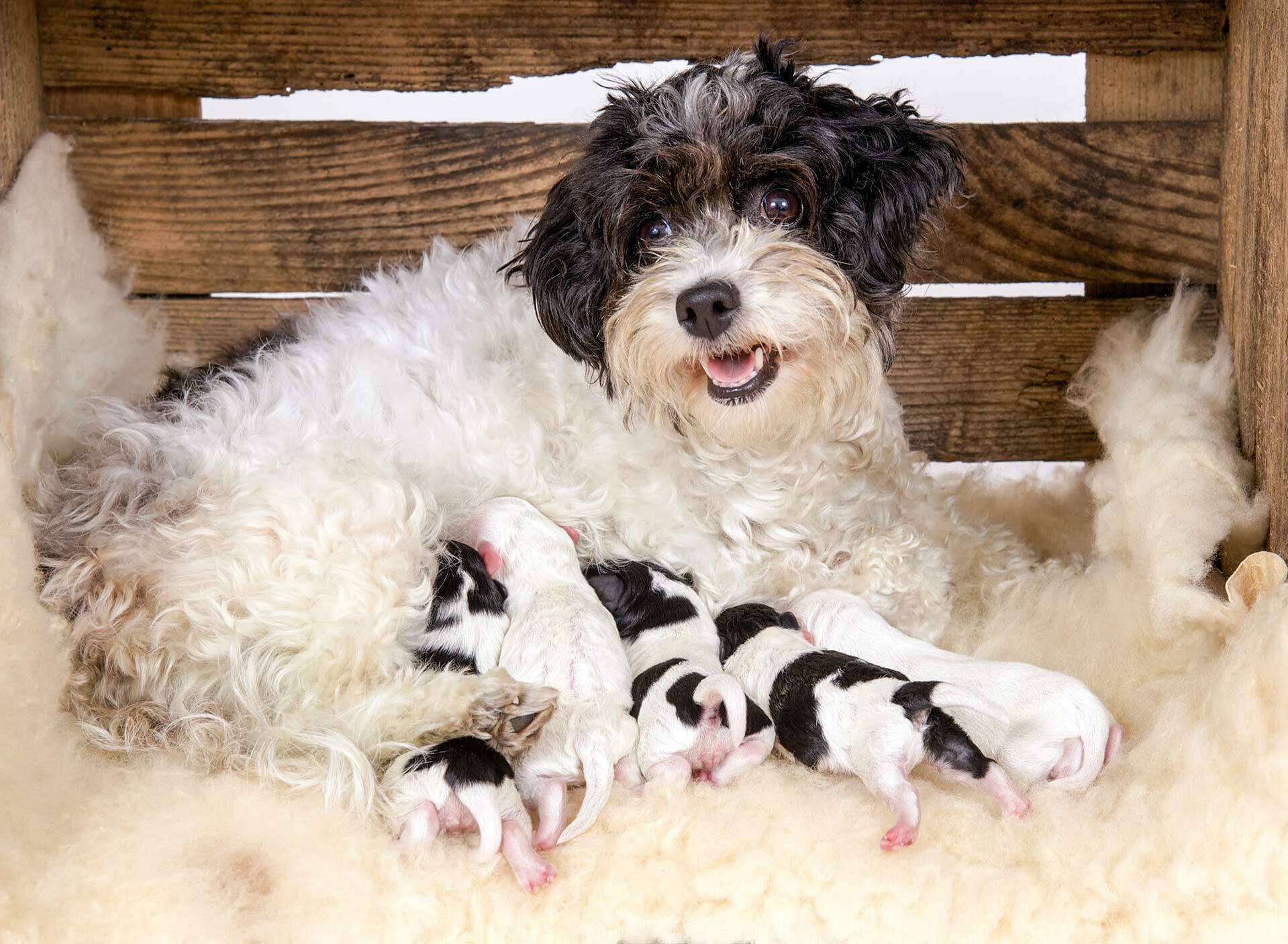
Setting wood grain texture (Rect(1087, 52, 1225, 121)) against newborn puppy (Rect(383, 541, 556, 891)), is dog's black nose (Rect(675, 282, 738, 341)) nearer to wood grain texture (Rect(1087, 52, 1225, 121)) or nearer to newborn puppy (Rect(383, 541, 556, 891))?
newborn puppy (Rect(383, 541, 556, 891))

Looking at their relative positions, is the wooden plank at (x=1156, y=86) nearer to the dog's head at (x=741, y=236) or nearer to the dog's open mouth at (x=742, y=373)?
the dog's head at (x=741, y=236)

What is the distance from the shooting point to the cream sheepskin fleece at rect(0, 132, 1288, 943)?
5.18 ft

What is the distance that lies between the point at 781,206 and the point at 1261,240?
870 millimetres

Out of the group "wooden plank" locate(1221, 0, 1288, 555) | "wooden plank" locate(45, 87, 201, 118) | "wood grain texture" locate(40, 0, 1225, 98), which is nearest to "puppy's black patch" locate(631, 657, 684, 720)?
"wooden plank" locate(1221, 0, 1288, 555)

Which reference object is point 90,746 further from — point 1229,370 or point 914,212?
point 1229,370

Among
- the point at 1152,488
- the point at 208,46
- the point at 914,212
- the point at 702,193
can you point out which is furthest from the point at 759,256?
the point at 208,46

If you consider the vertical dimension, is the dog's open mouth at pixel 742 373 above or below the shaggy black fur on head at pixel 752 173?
below

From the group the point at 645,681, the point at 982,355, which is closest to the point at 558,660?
the point at 645,681

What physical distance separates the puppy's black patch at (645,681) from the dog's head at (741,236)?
0.48 meters

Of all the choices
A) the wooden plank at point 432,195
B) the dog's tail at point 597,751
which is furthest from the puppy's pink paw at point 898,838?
the wooden plank at point 432,195

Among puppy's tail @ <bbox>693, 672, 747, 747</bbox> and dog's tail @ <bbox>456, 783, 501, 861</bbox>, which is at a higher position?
puppy's tail @ <bbox>693, 672, 747, 747</bbox>

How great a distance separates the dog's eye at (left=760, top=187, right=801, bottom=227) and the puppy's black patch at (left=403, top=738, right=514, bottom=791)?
109cm

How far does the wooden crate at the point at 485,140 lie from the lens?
111 inches

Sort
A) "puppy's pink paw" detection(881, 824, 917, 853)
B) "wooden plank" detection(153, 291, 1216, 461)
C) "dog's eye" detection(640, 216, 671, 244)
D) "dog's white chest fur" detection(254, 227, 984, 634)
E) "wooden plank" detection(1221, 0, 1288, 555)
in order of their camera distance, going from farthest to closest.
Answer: "wooden plank" detection(153, 291, 1216, 461) → "dog's white chest fur" detection(254, 227, 984, 634) → "dog's eye" detection(640, 216, 671, 244) → "wooden plank" detection(1221, 0, 1288, 555) → "puppy's pink paw" detection(881, 824, 917, 853)
